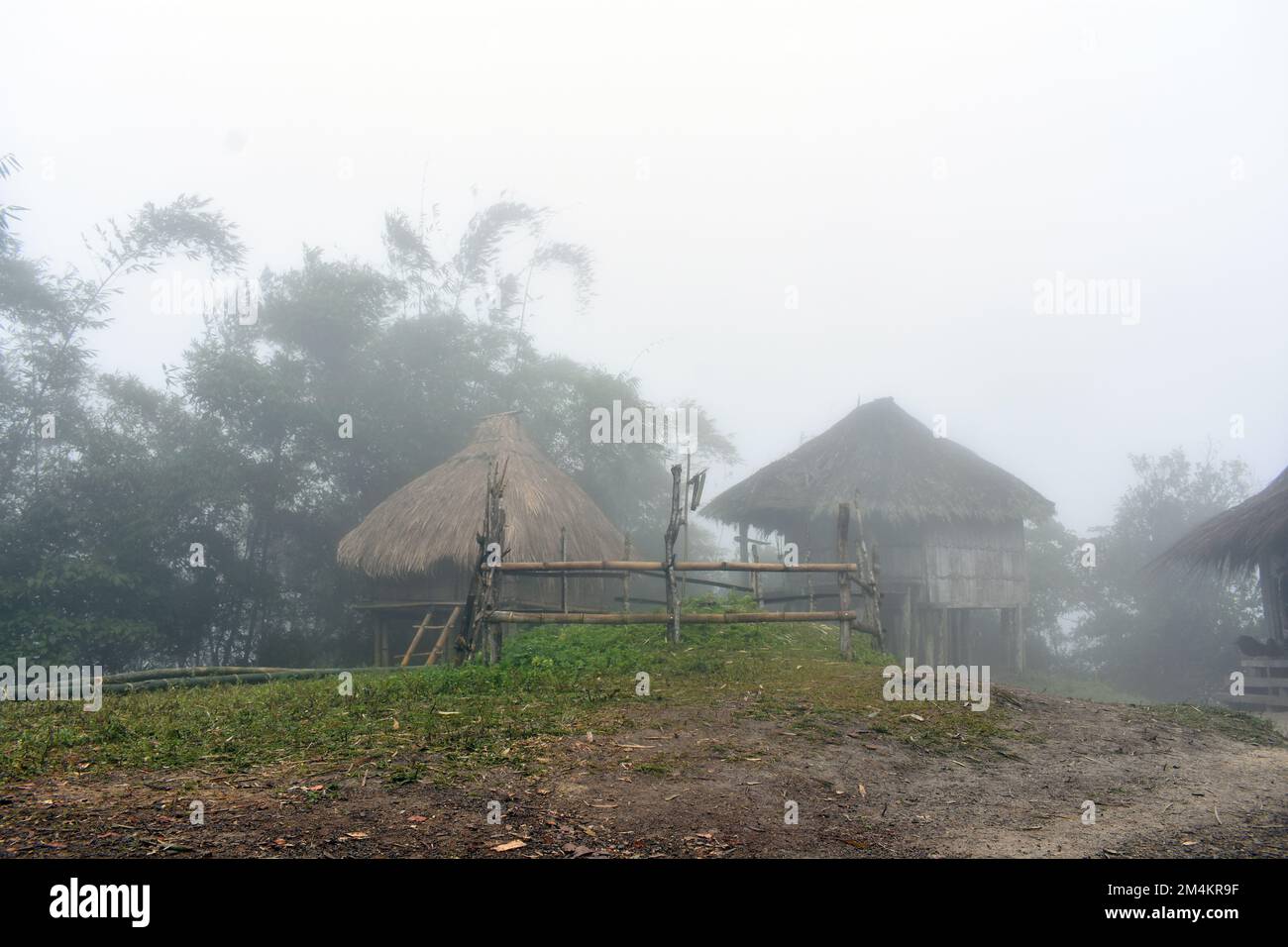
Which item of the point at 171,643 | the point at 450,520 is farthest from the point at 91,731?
the point at 171,643

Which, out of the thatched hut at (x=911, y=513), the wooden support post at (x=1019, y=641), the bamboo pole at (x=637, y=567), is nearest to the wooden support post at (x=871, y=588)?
the bamboo pole at (x=637, y=567)

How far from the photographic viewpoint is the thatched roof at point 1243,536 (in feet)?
44.1

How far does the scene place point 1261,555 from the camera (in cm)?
1441

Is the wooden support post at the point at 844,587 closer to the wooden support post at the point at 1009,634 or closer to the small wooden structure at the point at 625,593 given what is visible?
the small wooden structure at the point at 625,593

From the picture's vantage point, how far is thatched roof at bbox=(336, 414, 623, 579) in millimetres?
15359

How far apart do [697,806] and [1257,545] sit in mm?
13259

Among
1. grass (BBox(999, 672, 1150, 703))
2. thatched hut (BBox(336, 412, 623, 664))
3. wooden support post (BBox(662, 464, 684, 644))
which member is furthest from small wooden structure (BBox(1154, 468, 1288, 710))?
thatched hut (BBox(336, 412, 623, 664))

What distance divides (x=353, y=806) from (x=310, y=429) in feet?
55.5

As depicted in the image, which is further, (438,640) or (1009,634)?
(1009,634)

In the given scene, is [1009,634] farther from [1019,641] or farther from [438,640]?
[438,640]

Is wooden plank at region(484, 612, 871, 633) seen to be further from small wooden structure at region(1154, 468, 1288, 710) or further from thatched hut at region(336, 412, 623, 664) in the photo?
small wooden structure at region(1154, 468, 1288, 710)

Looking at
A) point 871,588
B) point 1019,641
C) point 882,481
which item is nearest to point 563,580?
point 871,588

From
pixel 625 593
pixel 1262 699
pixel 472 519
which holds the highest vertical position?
pixel 472 519

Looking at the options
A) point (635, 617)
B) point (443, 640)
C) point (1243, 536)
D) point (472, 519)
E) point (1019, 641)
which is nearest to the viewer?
point (635, 617)
